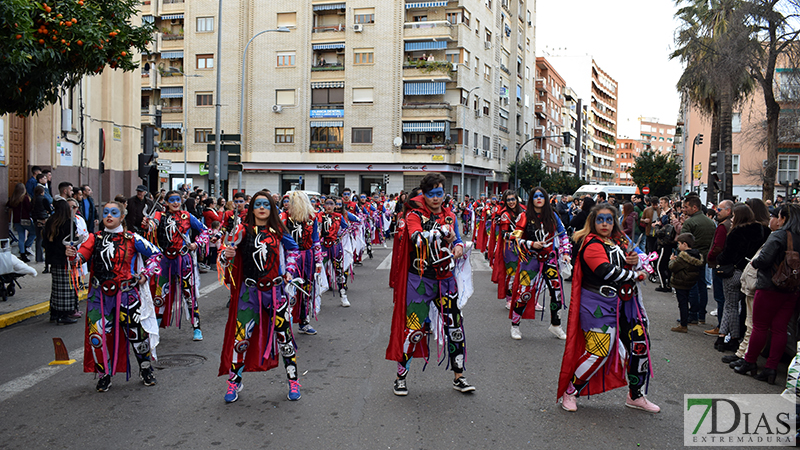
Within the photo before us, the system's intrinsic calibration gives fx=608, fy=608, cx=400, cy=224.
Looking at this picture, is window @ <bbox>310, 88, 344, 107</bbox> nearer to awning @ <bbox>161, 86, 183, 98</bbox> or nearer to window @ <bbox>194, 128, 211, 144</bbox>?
window @ <bbox>194, 128, 211, 144</bbox>

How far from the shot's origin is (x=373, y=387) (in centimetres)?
571

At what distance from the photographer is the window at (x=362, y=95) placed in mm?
44750

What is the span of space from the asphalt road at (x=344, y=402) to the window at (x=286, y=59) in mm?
40004

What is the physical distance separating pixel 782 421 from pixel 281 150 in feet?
144

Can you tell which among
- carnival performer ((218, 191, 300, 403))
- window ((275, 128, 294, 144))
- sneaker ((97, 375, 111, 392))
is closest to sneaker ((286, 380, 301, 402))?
carnival performer ((218, 191, 300, 403))

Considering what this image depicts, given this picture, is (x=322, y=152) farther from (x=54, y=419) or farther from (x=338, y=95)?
(x=54, y=419)

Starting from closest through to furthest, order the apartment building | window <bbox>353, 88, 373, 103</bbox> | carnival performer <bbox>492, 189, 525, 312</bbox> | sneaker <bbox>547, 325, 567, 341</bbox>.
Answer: sneaker <bbox>547, 325, 567, 341</bbox> → carnival performer <bbox>492, 189, 525, 312</bbox> → the apartment building → window <bbox>353, 88, 373, 103</bbox>

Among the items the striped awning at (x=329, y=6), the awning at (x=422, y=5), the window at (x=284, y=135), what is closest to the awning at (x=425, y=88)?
the awning at (x=422, y=5)

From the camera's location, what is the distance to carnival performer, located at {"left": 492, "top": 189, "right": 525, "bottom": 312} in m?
8.80

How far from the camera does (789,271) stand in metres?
5.64

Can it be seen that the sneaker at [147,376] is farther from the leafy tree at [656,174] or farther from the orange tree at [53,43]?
the leafy tree at [656,174]

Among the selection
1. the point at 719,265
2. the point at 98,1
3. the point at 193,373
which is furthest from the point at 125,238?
the point at 719,265

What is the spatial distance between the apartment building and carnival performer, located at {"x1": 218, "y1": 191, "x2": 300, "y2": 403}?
3853cm

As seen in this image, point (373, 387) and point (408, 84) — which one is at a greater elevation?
point (408, 84)
